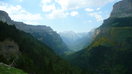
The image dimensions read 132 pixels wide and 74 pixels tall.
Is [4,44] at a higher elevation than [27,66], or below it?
higher

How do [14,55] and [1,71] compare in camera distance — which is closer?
[1,71]

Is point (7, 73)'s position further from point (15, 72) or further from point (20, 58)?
point (20, 58)

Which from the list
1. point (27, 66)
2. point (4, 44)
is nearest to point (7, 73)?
point (27, 66)

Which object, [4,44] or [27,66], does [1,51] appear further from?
[27,66]

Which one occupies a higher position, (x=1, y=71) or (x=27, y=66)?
(x=1, y=71)

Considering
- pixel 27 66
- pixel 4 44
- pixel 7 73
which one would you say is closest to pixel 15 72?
pixel 7 73

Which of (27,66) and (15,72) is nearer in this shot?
(15,72)

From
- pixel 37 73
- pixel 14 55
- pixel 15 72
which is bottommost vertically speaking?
pixel 37 73

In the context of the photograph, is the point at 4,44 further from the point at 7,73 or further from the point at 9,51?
the point at 7,73
